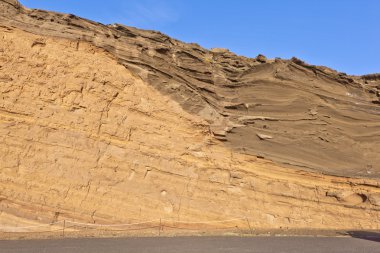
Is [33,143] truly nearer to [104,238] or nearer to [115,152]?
[115,152]

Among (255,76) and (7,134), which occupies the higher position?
(255,76)

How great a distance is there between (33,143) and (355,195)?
11.6 meters

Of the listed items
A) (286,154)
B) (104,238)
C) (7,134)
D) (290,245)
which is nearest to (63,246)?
(104,238)

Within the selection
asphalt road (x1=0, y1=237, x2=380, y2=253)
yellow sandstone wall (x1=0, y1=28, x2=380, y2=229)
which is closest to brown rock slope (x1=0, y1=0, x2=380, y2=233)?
yellow sandstone wall (x1=0, y1=28, x2=380, y2=229)

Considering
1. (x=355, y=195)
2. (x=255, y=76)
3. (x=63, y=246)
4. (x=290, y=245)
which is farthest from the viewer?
(x=255, y=76)

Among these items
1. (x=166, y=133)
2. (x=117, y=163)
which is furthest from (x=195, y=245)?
(x=166, y=133)

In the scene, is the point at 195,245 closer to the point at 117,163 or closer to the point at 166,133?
the point at 117,163

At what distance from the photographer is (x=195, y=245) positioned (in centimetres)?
945

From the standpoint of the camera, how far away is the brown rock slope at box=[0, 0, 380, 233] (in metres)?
11.7

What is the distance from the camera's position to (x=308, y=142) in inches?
628

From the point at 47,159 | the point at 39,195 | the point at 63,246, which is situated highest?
the point at 47,159

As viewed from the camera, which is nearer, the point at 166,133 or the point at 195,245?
the point at 195,245

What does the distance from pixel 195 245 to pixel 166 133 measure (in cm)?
499

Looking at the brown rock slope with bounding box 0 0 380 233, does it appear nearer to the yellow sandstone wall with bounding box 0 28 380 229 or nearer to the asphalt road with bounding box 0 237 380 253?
the yellow sandstone wall with bounding box 0 28 380 229
